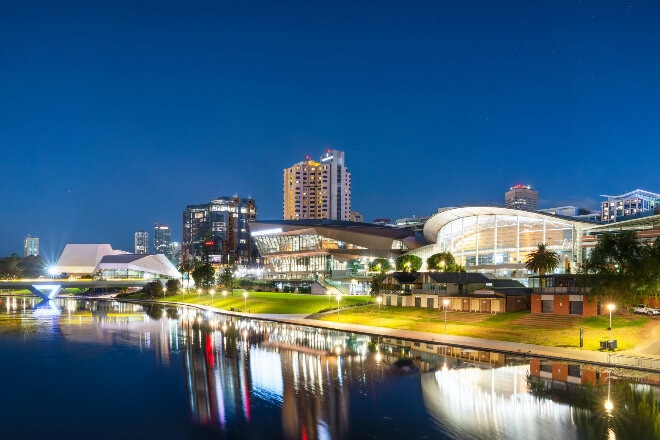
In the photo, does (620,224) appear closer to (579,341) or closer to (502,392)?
(579,341)

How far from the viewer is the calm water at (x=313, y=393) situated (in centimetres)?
2648

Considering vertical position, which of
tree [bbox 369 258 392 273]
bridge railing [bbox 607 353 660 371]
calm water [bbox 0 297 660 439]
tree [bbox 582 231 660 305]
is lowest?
calm water [bbox 0 297 660 439]

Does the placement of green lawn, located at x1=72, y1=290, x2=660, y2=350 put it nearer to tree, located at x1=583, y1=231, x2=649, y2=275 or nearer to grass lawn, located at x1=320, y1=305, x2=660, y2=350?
grass lawn, located at x1=320, y1=305, x2=660, y2=350

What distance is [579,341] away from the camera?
151 ft

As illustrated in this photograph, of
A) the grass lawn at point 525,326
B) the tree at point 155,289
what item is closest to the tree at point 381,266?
the grass lawn at point 525,326

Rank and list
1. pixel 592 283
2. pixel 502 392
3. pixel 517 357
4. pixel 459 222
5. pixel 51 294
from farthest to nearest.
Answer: pixel 51 294, pixel 459 222, pixel 592 283, pixel 517 357, pixel 502 392

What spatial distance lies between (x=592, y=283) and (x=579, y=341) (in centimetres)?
980

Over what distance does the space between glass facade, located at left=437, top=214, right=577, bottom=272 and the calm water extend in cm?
6056

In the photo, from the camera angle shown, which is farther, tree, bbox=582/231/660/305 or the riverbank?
tree, bbox=582/231/660/305

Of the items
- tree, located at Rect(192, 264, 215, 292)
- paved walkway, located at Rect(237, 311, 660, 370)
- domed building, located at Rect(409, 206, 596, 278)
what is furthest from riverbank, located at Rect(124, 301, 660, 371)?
tree, located at Rect(192, 264, 215, 292)

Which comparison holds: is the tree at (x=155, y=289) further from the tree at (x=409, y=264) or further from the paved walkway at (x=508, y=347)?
the paved walkway at (x=508, y=347)

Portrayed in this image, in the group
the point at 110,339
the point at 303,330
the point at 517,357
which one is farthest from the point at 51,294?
the point at 517,357

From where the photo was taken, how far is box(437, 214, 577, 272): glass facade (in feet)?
338

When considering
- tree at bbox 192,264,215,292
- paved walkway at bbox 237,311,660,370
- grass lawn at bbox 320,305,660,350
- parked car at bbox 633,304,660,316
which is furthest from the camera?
tree at bbox 192,264,215,292
